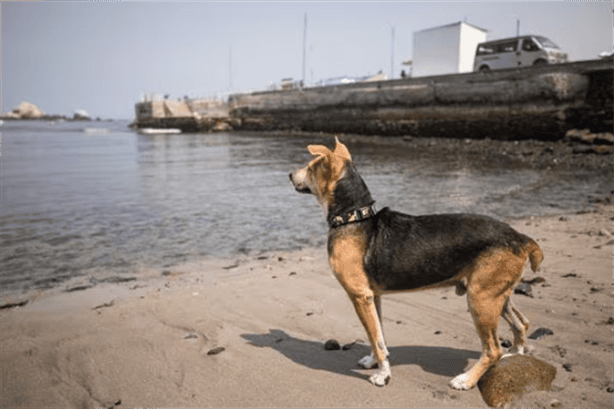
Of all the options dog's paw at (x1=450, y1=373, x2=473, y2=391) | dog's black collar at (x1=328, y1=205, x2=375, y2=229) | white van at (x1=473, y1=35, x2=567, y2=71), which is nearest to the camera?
dog's paw at (x1=450, y1=373, x2=473, y2=391)

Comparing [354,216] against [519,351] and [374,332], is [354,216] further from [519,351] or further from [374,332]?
[519,351]

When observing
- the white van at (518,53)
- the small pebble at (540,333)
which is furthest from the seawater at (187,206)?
the white van at (518,53)

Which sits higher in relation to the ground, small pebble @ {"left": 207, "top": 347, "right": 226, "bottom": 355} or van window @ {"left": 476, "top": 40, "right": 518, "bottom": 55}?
van window @ {"left": 476, "top": 40, "right": 518, "bottom": 55}

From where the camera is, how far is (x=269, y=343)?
15.3ft

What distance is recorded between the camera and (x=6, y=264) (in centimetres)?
768

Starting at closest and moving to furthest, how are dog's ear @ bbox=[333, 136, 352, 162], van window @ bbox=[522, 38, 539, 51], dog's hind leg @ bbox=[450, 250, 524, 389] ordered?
dog's hind leg @ bbox=[450, 250, 524, 389]
dog's ear @ bbox=[333, 136, 352, 162]
van window @ bbox=[522, 38, 539, 51]

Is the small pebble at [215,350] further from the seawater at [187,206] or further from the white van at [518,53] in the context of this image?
the white van at [518,53]

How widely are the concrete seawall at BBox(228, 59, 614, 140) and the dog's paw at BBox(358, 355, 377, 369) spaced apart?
24.9 meters

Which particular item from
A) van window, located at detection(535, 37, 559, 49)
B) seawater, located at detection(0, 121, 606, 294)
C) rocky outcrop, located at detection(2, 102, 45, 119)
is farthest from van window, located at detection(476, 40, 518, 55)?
rocky outcrop, located at detection(2, 102, 45, 119)

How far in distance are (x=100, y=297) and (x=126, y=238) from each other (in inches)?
135

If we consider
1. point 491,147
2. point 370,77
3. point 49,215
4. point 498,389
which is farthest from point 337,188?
point 370,77

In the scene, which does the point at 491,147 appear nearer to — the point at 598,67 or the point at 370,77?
the point at 598,67

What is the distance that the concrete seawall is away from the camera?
2436cm

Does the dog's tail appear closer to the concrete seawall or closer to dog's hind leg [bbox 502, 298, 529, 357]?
dog's hind leg [bbox 502, 298, 529, 357]
